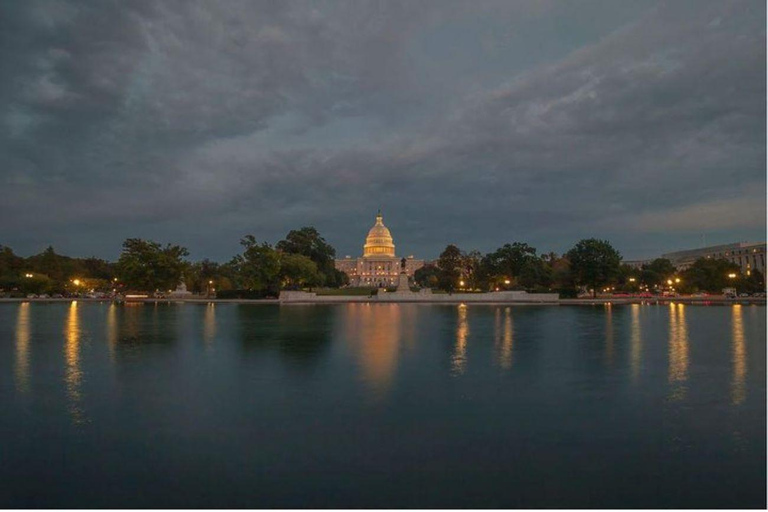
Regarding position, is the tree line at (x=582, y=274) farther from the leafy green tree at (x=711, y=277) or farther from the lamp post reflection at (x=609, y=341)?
the lamp post reflection at (x=609, y=341)

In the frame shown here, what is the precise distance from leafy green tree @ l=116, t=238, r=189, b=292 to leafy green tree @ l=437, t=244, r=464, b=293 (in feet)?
135

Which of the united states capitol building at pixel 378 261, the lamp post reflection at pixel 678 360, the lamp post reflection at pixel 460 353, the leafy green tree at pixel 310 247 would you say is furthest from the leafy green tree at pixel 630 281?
the united states capitol building at pixel 378 261

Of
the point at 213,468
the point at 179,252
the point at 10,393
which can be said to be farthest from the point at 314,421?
the point at 179,252

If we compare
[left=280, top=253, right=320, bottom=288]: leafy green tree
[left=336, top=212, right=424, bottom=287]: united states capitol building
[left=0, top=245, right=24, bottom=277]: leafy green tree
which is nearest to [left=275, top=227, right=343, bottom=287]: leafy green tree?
[left=280, top=253, right=320, bottom=288]: leafy green tree

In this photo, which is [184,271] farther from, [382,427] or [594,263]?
[382,427]

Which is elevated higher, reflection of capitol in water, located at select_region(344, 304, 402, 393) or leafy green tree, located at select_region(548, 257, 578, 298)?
leafy green tree, located at select_region(548, 257, 578, 298)

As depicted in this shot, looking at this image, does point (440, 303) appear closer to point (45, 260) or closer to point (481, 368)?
point (481, 368)

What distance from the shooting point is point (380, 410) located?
470 inches

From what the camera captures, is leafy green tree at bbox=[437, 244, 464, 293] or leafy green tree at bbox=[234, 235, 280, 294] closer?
leafy green tree at bbox=[234, 235, 280, 294]

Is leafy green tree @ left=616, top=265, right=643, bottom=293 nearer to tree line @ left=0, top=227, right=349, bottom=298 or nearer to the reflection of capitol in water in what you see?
tree line @ left=0, top=227, right=349, bottom=298

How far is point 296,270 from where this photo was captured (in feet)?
229

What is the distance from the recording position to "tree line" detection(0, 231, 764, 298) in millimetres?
70062

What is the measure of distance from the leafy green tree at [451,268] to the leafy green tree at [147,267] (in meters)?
41.3

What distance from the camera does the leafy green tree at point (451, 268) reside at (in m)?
92.4
